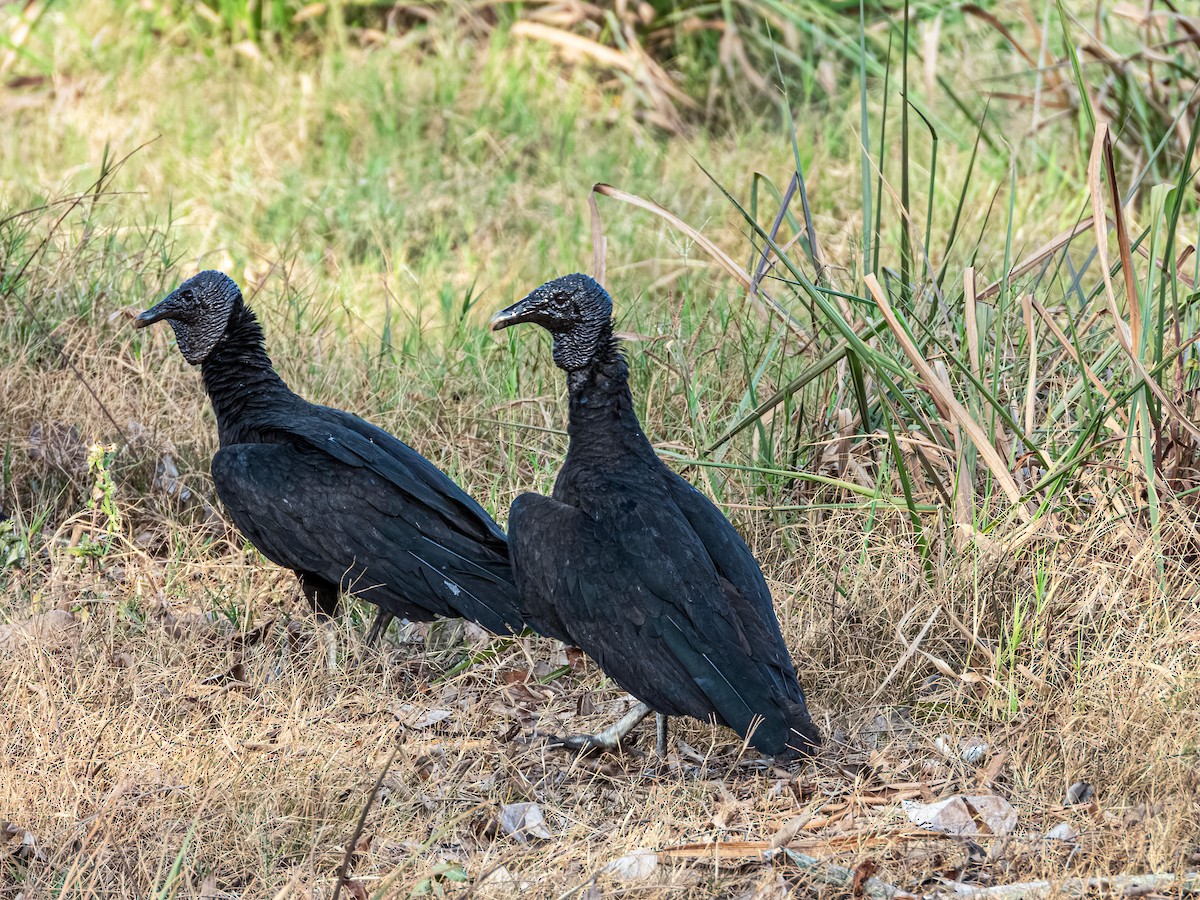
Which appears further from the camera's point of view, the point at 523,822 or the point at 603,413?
the point at 603,413

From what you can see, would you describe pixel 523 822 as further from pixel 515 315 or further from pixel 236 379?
pixel 236 379

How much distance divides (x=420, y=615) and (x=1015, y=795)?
155cm

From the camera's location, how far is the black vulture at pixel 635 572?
9.58ft

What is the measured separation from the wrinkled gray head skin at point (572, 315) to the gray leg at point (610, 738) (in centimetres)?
88

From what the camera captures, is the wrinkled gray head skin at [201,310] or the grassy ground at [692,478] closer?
the grassy ground at [692,478]

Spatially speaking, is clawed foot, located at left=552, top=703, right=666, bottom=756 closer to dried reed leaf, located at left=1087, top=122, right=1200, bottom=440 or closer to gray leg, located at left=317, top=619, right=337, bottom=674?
gray leg, located at left=317, top=619, right=337, bottom=674

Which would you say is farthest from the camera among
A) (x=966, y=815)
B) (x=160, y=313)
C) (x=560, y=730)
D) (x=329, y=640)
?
(x=160, y=313)

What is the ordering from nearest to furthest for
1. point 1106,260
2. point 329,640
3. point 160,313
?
point 1106,260 < point 329,640 < point 160,313

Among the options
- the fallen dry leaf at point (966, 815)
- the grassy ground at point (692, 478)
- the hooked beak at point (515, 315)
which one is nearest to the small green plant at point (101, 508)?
the grassy ground at point (692, 478)

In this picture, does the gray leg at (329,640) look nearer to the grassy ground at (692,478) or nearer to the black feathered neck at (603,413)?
the grassy ground at (692,478)

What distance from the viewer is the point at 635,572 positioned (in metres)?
3.06

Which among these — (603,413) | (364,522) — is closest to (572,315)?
(603,413)

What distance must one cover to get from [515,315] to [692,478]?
1.07m

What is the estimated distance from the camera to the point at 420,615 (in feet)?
11.6
